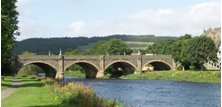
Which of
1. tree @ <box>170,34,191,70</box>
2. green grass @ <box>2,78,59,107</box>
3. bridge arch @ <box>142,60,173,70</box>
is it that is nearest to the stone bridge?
bridge arch @ <box>142,60,173,70</box>

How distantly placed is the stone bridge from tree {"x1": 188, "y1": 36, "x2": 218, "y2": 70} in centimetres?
1548

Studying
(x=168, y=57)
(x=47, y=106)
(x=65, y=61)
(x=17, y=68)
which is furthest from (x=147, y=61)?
(x=47, y=106)

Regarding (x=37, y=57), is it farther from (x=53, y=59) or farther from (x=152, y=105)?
(x=152, y=105)

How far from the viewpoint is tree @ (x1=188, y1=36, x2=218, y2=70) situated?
138 m

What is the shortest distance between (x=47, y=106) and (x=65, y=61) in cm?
11649

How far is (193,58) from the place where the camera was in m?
138

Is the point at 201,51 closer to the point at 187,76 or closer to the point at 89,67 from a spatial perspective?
the point at 187,76

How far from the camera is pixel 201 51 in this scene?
452 feet

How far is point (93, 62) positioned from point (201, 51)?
3162 centimetres

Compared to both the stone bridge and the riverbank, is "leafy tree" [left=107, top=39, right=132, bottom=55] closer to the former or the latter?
the stone bridge

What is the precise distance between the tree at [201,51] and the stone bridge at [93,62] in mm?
15483

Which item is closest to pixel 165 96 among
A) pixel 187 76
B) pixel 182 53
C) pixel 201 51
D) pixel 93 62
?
pixel 187 76

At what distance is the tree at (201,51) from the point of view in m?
138

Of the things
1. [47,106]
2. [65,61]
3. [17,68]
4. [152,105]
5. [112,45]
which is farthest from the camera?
[112,45]
